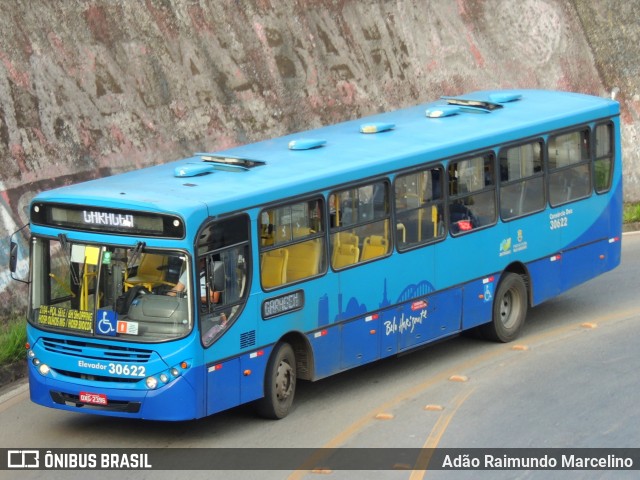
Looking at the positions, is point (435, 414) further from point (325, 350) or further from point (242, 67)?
point (242, 67)

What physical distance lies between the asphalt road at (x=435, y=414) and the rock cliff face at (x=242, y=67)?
4874 mm

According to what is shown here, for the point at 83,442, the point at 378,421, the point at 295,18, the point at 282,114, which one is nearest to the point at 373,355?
the point at 378,421

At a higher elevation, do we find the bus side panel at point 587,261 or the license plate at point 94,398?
the license plate at point 94,398

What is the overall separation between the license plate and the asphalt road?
520 mm

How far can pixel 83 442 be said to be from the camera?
13.4m

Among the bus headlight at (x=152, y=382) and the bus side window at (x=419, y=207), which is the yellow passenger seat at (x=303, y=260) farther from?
the bus headlight at (x=152, y=382)

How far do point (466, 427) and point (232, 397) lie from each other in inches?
91.9

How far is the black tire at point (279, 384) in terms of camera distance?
45.5ft

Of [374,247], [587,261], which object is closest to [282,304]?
[374,247]

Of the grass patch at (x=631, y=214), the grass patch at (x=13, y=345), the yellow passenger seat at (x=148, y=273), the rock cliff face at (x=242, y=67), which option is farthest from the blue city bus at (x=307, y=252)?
the grass patch at (x=631, y=214)

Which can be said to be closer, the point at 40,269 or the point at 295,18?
the point at 40,269

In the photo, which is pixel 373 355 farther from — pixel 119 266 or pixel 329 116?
pixel 329 116

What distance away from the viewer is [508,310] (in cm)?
1756

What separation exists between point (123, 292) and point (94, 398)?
1.04 metres
